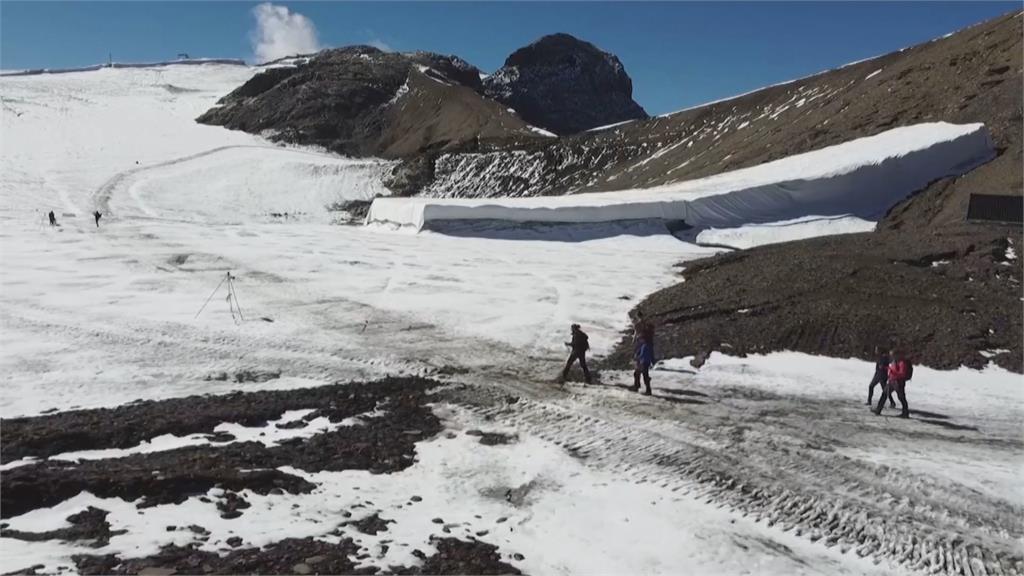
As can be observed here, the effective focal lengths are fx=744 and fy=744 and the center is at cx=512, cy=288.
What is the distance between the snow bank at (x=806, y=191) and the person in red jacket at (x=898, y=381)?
20100 mm

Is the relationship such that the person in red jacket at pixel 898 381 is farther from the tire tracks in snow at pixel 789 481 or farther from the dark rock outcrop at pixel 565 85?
the dark rock outcrop at pixel 565 85

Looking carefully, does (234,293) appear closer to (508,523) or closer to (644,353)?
(644,353)

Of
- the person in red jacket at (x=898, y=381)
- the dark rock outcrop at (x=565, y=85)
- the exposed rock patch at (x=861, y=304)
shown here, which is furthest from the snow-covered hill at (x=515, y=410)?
the dark rock outcrop at (x=565, y=85)

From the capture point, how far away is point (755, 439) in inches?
440

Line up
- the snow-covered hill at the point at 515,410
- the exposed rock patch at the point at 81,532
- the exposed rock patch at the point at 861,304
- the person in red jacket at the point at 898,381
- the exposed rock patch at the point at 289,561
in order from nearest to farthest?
1. the exposed rock patch at the point at 289,561
2. the exposed rock patch at the point at 81,532
3. the snow-covered hill at the point at 515,410
4. the person in red jacket at the point at 898,381
5. the exposed rock patch at the point at 861,304

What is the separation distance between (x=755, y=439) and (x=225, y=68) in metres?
134

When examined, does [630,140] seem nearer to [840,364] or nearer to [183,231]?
[183,231]

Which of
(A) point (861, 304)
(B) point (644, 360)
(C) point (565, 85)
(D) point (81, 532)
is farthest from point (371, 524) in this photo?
(C) point (565, 85)

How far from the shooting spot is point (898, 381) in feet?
40.9

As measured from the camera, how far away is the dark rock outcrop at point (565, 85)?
11600 cm

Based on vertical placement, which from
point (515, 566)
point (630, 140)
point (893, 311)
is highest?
point (630, 140)

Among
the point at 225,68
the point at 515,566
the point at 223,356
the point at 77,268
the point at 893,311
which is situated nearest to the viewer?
the point at 515,566

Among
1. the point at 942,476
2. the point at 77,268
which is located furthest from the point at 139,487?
the point at 77,268

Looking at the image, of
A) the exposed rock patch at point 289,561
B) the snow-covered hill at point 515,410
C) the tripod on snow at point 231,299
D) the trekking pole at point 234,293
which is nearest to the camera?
the exposed rock patch at point 289,561
